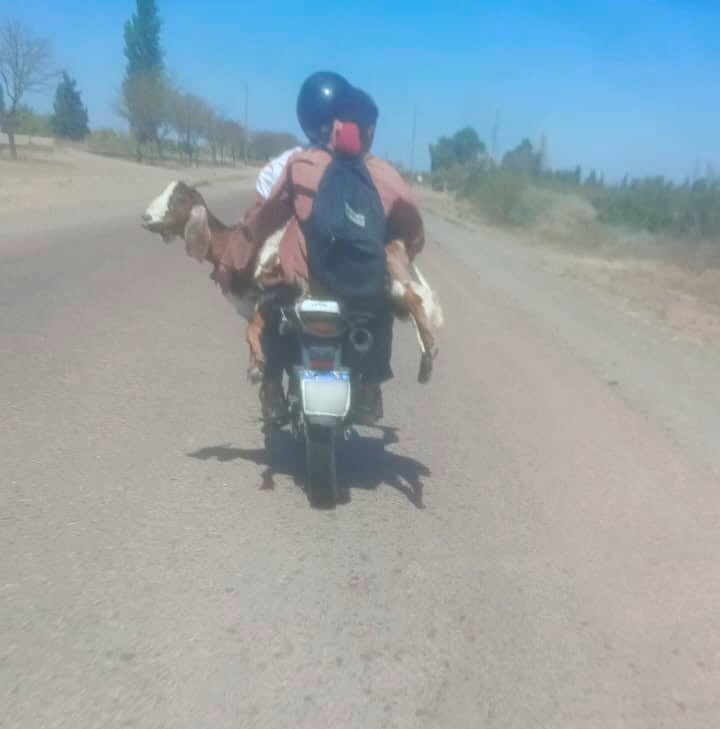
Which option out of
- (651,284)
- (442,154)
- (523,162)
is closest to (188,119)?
(523,162)

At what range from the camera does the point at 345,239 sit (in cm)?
562

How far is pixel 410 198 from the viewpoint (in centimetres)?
614

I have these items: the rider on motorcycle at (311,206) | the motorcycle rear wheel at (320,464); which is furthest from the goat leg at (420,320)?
the motorcycle rear wheel at (320,464)

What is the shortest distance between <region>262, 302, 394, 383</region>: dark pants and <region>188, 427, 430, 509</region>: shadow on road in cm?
64

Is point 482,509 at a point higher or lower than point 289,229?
lower

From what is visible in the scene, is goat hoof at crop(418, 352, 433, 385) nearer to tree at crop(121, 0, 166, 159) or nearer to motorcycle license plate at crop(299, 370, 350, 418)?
motorcycle license plate at crop(299, 370, 350, 418)

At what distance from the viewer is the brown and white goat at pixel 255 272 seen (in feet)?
19.2

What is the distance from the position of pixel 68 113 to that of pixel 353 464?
99.3 m

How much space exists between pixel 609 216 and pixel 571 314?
37.7 metres

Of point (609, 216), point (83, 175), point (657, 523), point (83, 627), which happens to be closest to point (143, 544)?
point (83, 627)

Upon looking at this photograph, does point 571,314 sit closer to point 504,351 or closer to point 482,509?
point 504,351

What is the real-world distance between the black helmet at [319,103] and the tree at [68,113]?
97.8 m

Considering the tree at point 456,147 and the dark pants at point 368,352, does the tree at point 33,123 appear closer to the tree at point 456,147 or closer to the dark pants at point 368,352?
the tree at point 456,147

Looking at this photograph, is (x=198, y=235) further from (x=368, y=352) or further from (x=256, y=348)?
(x=368, y=352)
